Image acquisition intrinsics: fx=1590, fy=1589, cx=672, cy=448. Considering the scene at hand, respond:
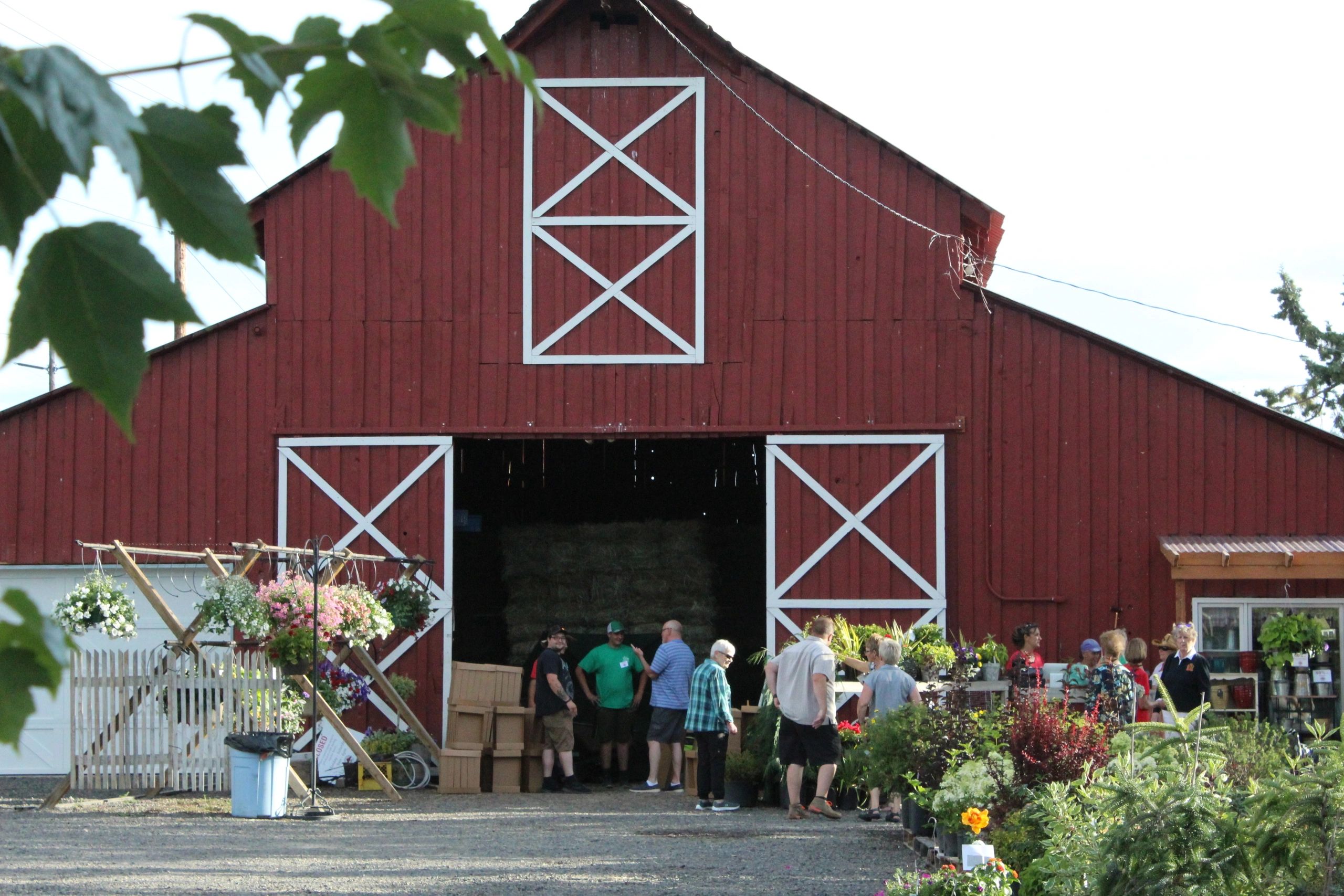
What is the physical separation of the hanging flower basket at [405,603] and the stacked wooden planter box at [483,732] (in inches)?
20.5

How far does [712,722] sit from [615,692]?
2.47 meters

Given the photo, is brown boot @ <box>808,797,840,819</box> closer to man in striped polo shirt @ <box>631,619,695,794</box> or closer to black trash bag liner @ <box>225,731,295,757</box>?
man in striped polo shirt @ <box>631,619,695,794</box>

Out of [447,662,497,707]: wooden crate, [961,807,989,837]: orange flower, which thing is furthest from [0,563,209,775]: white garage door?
[961,807,989,837]: orange flower

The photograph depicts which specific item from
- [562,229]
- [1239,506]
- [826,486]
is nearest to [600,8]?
[562,229]

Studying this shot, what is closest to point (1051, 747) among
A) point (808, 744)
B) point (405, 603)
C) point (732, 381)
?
point (808, 744)

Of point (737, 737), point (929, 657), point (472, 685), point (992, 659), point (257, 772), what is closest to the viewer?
point (257, 772)

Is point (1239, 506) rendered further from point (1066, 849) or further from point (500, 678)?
point (1066, 849)

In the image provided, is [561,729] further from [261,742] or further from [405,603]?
[261,742]

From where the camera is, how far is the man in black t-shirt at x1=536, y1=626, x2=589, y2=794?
46.3 ft

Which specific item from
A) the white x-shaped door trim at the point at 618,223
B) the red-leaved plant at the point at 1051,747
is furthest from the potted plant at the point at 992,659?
the red-leaved plant at the point at 1051,747

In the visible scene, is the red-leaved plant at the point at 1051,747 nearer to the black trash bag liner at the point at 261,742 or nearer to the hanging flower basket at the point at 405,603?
the black trash bag liner at the point at 261,742

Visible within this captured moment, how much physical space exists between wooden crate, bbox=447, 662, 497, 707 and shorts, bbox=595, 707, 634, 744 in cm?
126

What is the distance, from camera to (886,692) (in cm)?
1125

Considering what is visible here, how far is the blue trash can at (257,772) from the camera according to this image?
11.3 metres
